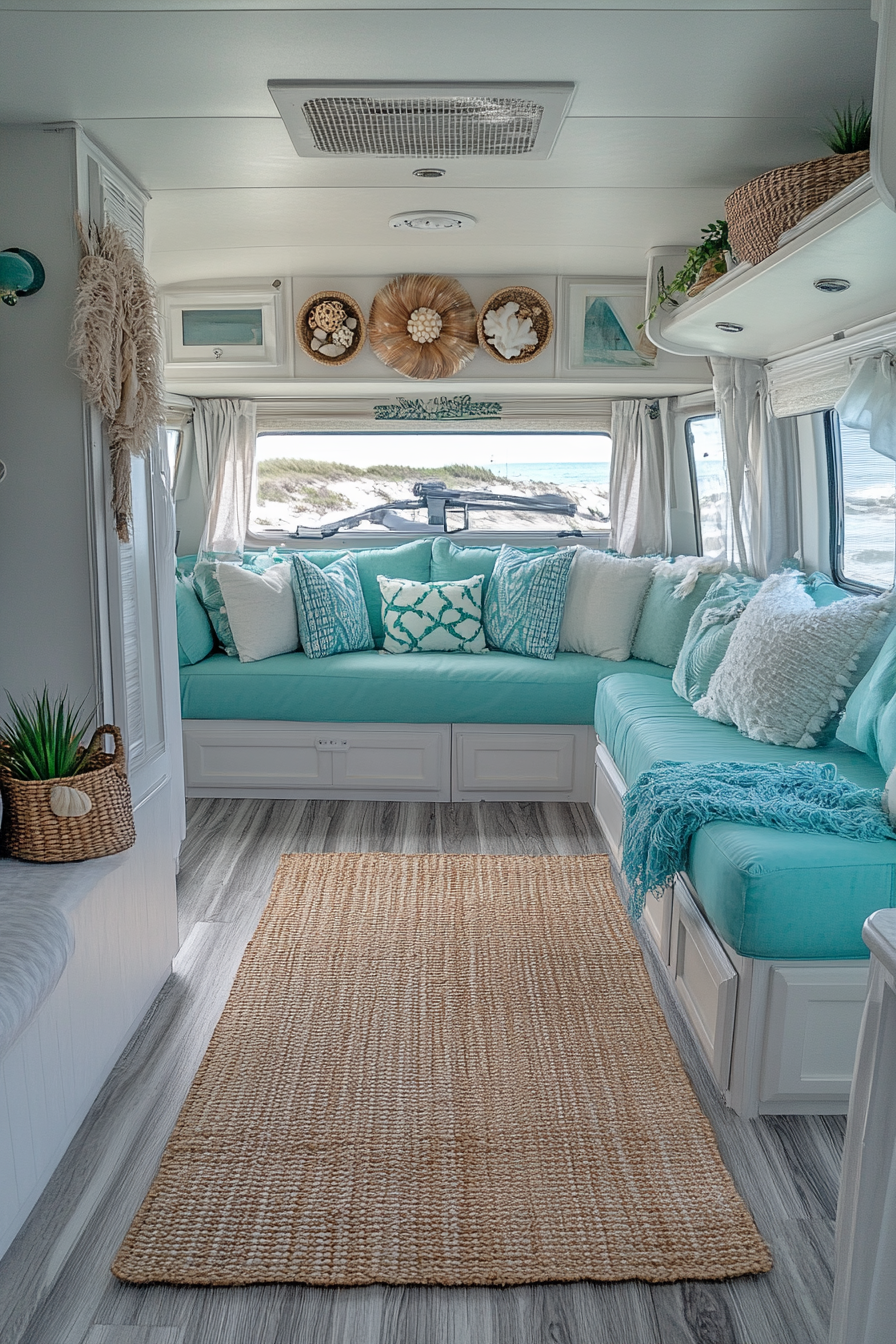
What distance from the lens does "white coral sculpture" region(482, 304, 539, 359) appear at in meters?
4.19

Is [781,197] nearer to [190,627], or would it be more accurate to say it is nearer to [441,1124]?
[441,1124]

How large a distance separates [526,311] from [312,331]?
37.2 inches

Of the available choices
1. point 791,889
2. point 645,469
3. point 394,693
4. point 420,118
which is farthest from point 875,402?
point 394,693

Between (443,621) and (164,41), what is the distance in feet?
9.15

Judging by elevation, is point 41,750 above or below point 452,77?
below

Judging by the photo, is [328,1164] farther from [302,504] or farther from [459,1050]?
[302,504]

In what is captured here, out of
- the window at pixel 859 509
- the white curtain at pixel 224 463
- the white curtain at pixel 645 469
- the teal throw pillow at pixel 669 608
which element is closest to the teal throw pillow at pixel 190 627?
the white curtain at pixel 224 463

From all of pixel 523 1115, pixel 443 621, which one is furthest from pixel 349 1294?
pixel 443 621

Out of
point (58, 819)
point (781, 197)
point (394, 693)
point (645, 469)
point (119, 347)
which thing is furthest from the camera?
point (645, 469)

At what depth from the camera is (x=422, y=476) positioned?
5090 mm

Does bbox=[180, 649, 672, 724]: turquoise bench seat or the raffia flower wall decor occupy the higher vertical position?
the raffia flower wall decor

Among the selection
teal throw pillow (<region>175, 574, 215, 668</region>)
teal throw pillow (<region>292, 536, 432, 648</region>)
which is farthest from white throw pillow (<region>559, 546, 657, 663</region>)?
teal throw pillow (<region>175, 574, 215, 668</region>)

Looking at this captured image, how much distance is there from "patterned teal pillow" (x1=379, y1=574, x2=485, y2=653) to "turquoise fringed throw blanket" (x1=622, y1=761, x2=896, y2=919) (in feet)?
6.52

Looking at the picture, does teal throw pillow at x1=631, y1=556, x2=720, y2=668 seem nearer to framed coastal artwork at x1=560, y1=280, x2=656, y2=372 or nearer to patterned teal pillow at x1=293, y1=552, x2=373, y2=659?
framed coastal artwork at x1=560, y1=280, x2=656, y2=372
